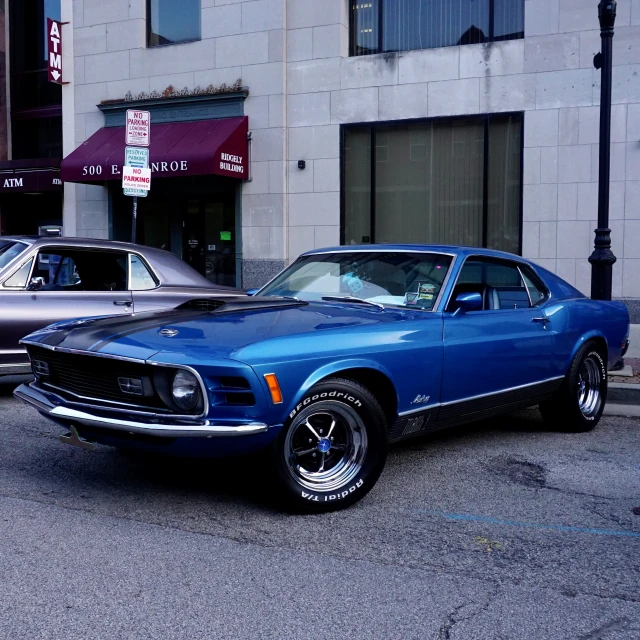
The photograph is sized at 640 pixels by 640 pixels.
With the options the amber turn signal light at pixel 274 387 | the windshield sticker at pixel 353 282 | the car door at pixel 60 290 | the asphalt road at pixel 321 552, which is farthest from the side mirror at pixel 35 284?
the amber turn signal light at pixel 274 387

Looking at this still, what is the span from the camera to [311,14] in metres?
15.9

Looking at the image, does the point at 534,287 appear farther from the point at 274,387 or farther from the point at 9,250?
the point at 9,250

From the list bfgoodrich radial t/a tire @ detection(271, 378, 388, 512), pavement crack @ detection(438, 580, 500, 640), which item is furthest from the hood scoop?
pavement crack @ detection(438, 580, 500, 640)

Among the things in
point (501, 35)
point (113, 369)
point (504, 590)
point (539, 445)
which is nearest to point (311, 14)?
point (501, 35)

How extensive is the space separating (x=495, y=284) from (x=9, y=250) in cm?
455

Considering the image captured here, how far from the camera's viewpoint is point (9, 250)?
320 inches

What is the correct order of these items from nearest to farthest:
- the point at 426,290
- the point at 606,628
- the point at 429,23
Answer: the point at 606,628 → the point at 426,290 → the point at 429,23

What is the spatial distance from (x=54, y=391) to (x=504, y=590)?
9.30 ft

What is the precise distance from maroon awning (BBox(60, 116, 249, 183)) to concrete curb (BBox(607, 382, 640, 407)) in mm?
8774

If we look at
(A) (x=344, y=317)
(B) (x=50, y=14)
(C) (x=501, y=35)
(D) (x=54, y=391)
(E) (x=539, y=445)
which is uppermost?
(B) (x=50, y=14)

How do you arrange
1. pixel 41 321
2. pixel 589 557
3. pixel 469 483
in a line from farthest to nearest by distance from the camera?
pixel 41 321 < pixel 469 483 < pixel 589 557

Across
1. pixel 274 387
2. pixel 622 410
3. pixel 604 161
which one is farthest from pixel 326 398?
pixel 604 161

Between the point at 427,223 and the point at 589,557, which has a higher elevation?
the point at 427,223

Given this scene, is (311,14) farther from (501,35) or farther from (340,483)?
(340,483)
